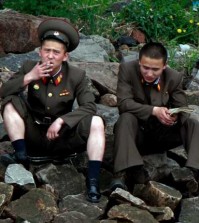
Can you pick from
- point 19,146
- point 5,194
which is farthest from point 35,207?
point 19,146

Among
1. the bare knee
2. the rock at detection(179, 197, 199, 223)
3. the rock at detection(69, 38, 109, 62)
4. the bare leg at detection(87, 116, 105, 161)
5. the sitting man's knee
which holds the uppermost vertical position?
the rock at detection(69, 38, 109, 62)

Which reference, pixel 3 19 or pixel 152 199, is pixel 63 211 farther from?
pixel 3 19

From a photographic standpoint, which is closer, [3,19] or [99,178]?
[99,178]

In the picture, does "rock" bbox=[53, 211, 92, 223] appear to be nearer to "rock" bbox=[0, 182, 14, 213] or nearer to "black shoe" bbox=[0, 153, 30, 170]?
"rock" bbox=[0, 182, 14, 213]

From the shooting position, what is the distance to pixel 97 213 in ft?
16.4

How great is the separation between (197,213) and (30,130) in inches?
61.5

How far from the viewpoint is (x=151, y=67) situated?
5586 millimetres

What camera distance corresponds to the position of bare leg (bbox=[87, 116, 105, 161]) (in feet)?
17.1

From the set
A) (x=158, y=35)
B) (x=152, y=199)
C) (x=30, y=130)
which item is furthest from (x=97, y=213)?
(x=158, y=35)

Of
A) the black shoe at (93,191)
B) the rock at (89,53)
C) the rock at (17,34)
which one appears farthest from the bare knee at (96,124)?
the rock at (17,34)

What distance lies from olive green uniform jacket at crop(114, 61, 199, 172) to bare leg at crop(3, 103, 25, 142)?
801 millimetres

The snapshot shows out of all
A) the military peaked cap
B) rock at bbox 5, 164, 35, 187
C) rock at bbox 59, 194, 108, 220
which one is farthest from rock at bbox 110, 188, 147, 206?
the military peaked cap

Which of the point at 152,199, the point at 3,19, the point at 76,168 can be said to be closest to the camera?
the point at 152,199

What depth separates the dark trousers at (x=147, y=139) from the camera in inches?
213
